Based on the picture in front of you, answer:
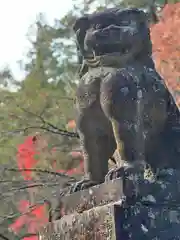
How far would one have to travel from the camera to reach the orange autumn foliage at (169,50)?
9.25 meters

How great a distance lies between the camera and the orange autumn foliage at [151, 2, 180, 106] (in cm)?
925

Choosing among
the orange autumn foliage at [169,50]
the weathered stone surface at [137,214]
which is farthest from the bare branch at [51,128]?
the weathered stone surface at [137,214]

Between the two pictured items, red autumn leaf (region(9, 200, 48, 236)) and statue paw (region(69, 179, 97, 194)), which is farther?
red autumn leaf (region(9, 200, 48, 236))

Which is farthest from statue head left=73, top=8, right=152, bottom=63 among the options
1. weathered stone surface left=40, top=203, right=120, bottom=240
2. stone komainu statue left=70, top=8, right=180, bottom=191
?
weathered stone surface left=40, top=203, right=120, bottom=240

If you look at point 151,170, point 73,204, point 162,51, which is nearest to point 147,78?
point 151,170

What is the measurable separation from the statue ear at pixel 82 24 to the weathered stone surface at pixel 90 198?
0.92 metres

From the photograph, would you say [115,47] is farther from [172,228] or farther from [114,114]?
[172,228]

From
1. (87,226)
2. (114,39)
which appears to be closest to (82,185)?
(87,226)

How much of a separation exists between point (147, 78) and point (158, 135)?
32 centimetres

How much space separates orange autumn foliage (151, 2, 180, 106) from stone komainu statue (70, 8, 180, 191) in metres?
5.80

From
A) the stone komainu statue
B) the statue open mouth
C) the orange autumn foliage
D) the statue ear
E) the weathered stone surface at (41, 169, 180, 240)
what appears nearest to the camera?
the weathered stone surface at (41, 169, 180, 240)

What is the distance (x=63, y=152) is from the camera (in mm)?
10688

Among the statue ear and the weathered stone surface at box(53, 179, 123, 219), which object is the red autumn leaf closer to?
the weathered stone surface at box(53, 179, 123, 219)

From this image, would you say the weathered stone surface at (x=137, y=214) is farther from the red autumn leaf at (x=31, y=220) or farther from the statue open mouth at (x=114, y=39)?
the red autumn leaf at (x=31, y=220)
